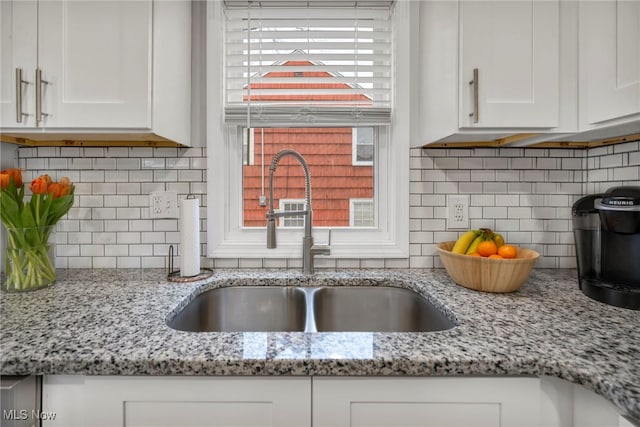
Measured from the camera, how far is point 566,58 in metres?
1.06

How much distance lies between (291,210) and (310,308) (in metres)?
0.48

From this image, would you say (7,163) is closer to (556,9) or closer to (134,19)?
(134,19)

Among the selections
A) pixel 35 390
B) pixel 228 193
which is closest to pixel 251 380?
pixel 35 390

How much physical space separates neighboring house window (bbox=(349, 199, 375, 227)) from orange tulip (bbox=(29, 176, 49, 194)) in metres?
1.18

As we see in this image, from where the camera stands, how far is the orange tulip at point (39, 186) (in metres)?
1.11

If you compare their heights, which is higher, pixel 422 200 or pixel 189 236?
pixel 422 200

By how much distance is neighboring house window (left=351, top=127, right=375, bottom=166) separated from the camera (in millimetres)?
1544

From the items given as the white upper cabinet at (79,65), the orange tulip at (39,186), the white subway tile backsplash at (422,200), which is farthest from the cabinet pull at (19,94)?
the white subway tile backsplash at (422,200)

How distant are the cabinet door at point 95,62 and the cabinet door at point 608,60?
140 cm

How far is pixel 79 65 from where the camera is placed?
1058 millimetres

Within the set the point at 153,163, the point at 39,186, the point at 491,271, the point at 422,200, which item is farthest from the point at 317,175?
the point at 39,186

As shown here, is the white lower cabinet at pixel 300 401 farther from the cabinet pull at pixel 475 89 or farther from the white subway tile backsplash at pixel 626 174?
the white subway tile backsplash at pixel 626 174

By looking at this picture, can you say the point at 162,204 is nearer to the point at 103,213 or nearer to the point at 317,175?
→ the point at 103,213

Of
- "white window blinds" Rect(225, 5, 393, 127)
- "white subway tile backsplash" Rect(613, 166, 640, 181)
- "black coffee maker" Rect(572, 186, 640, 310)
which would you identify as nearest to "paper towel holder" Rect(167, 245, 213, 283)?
"white window blinds" Rect(225, 5, 393, 127)
